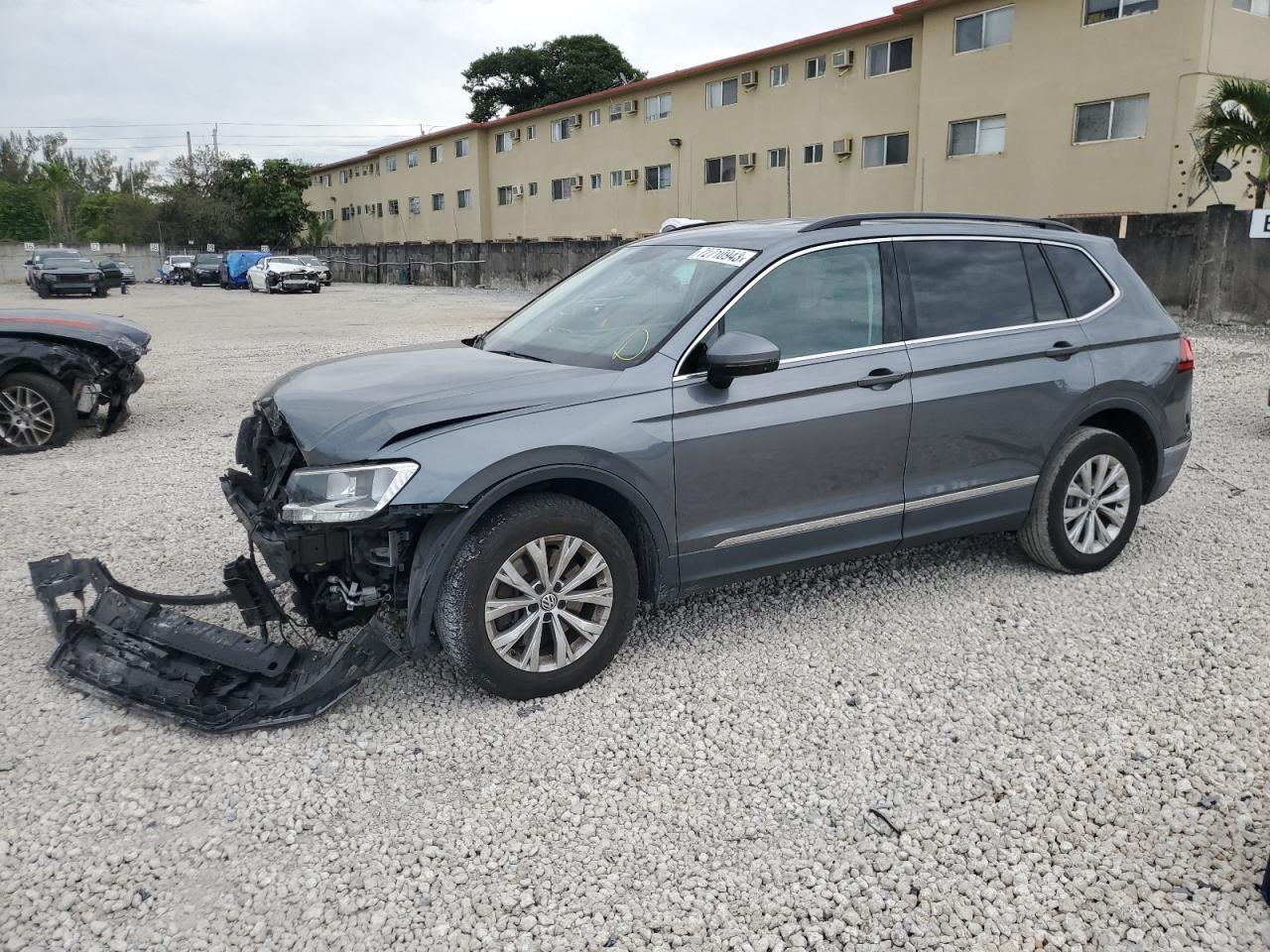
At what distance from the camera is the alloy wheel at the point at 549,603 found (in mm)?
3590

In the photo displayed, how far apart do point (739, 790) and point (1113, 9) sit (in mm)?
25064

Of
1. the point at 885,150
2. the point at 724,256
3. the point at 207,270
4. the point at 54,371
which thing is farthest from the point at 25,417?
the point at 207,270

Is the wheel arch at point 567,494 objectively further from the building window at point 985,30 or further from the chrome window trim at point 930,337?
the building window at point 985,30

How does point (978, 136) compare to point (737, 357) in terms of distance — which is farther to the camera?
point (978, 136)

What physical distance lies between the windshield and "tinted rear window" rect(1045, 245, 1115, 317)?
6.04 feet

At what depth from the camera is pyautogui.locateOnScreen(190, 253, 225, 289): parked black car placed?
47500 millimetres

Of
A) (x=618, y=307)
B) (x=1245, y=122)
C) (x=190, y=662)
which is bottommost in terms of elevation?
(x=190, y=662)

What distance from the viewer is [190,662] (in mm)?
3762

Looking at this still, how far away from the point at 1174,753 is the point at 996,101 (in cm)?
2530

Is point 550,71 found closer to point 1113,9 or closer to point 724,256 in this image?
point 1113,9

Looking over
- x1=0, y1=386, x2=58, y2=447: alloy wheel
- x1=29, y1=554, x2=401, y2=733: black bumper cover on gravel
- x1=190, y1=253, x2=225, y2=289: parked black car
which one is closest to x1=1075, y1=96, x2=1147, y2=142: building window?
x1=0, y1=386, x2=58, y2=447: alloy wheel

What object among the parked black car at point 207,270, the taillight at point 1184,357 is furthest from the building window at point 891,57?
the parked black car at point 207,270

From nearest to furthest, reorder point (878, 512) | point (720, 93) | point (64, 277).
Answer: point (878, 512) → point (720, 93) → point (64, 277)

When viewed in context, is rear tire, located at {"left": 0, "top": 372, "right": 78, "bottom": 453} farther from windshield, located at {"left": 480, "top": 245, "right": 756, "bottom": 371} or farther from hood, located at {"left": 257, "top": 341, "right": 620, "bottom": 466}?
windshield, located at {"left": 480, "top": 245, "right": 756, "bottom": 371}
